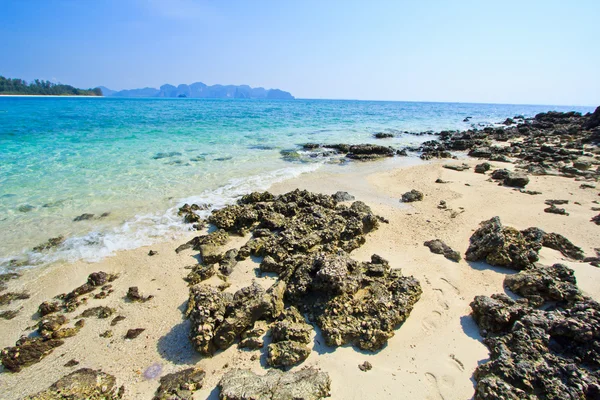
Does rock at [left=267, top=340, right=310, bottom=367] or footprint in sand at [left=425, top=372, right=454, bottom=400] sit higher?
rock at [left=267, top=340, right=310, bottom=367]

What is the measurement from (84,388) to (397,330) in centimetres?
459

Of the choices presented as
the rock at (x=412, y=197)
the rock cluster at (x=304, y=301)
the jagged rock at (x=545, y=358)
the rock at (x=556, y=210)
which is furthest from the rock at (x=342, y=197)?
the jagged rock at (x=545, y=358)

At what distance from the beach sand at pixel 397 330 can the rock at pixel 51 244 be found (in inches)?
44.3

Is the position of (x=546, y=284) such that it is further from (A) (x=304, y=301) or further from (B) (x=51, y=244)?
(B) (x=51, y=244)

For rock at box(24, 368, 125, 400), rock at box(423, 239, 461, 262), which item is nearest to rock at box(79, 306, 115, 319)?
rock at box(24, 368, 125, 400)

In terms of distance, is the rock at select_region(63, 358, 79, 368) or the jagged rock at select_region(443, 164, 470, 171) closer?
the rock at select_region(63, 358, 79, 368)

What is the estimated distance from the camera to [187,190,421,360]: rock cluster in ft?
15.0

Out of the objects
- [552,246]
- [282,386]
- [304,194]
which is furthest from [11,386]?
[552,246]

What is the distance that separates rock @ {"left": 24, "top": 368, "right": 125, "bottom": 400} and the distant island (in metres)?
188

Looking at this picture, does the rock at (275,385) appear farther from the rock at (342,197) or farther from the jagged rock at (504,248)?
the rock at (342,197)

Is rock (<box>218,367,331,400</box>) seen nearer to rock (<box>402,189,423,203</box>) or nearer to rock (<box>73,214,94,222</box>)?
rock (<box>73,214,94,222</box>)

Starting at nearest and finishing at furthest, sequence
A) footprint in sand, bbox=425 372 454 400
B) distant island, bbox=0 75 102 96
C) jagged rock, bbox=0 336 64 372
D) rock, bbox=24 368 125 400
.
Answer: rock, bbox=24 368 125 400, footprint in sand, bbox=425 372 454 400, jagged rock, bbox=0 336 64 372, distant island, bbox=0 75 102 96

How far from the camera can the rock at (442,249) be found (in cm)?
703

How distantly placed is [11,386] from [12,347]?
2.64ft
